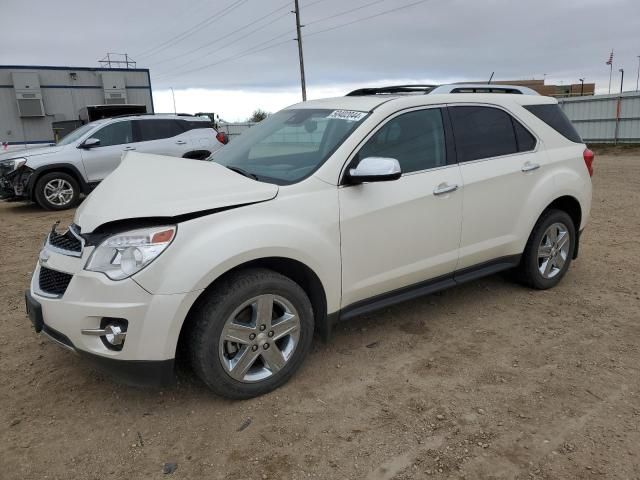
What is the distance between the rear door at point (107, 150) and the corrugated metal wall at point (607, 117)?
57.8 feet

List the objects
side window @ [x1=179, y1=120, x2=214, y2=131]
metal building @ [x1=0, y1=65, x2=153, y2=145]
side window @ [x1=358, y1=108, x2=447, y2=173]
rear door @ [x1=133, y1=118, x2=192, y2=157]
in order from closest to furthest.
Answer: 1. side window @ [x1=358, y1=108, x2=447, y2=173]
2. rear door @ [x1=133, y1=118, x2=192, y2=157]
3. side window @ [x1=179, y1=120, x2=214, y2=131]
4. metal building @ [x1=0, y1=65, x2=153, y2=145]

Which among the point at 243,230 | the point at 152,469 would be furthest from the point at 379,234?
the point at 152,469

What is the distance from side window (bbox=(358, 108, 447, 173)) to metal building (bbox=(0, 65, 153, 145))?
14.7 meters

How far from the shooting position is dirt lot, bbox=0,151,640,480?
250cm

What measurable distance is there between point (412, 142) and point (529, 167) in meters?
1.20

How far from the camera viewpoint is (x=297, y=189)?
3.06m

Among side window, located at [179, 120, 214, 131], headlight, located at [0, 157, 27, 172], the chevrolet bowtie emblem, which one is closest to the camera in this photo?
the chevrolet bowtie emblem

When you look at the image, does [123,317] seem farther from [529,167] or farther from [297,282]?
[529,167]

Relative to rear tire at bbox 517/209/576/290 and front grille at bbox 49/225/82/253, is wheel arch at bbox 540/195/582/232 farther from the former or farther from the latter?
front grille at bbox 49/225/82/253

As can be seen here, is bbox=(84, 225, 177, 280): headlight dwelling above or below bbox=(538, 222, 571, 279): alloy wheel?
above

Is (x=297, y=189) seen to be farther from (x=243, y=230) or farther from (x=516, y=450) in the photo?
(x=516, y=450)

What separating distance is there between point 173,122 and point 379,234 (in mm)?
8731

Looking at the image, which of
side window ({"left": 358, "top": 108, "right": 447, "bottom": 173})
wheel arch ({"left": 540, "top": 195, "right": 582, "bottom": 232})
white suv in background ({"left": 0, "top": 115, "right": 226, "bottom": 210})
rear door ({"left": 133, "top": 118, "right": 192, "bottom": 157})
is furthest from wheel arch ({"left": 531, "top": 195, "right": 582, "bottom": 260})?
rear door ({"left": 133, "top": 118, "right": 192, "bottom": 157})

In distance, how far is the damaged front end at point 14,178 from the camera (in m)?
9.16
